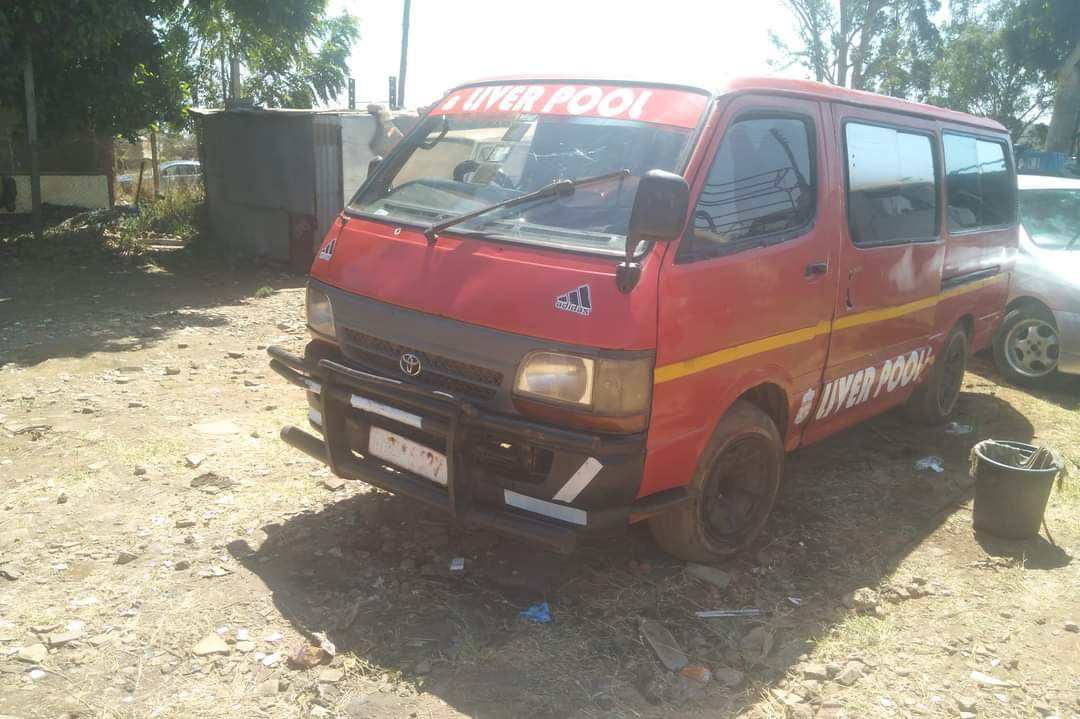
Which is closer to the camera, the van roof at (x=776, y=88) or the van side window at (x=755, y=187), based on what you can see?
the van side window at (x=755, y=187)

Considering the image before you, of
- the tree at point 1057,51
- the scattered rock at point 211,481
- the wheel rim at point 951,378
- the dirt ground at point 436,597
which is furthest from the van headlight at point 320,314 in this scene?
the tree at point 1057,51

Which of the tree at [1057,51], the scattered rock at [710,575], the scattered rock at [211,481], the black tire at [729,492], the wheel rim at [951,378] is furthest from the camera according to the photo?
the tree at [1057,51]

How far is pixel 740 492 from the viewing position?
4.16 meters

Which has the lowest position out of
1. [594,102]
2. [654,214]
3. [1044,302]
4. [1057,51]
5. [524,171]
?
[1044,302]

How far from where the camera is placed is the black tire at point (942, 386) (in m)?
6.05

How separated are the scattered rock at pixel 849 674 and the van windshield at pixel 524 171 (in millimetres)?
1814

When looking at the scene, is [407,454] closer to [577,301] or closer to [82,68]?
[577,301]

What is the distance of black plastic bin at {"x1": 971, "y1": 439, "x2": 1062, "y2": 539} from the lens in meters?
4.48

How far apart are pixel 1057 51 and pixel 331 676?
2569 cm

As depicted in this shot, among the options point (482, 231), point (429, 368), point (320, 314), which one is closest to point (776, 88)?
point (482, 231)

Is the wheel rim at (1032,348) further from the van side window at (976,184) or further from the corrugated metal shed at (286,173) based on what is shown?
the corrugated metal shed at (286,173)

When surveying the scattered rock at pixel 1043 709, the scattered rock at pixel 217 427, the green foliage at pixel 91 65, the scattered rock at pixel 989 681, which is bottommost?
the scattered rock at pixel 1043 709

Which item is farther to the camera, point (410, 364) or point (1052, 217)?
point (1052, 217)

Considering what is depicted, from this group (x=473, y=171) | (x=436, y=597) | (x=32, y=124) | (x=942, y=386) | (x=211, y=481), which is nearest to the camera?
(x=436, y=597)
